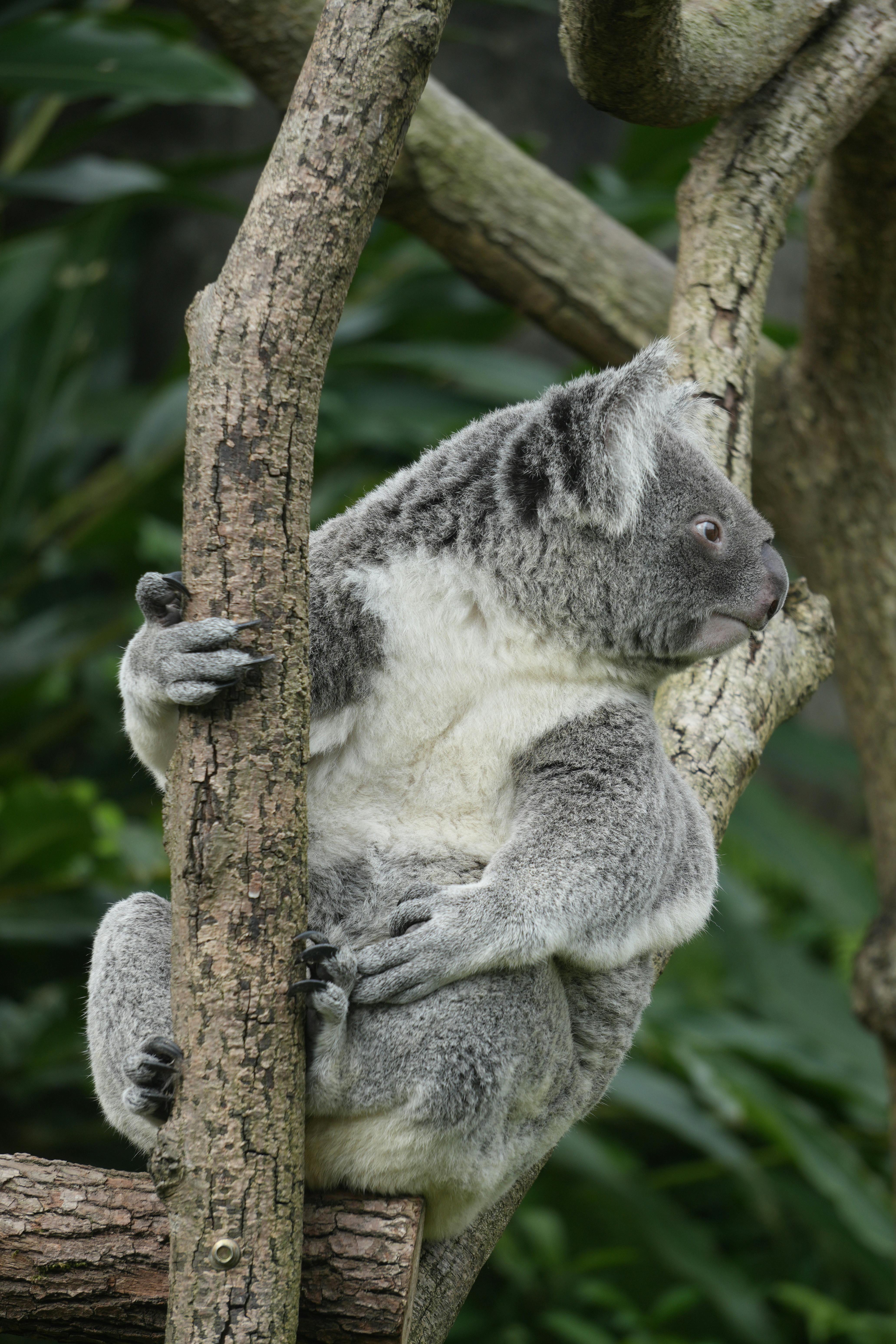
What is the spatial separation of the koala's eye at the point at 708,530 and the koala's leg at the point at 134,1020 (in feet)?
3.09

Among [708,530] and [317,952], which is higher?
[708,530]

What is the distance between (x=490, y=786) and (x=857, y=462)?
1.73m

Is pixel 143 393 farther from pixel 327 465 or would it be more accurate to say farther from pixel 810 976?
pixel 810 976

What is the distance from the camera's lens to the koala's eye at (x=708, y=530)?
1.78 m

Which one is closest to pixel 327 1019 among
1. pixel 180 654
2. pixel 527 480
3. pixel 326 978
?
pixel 326 978

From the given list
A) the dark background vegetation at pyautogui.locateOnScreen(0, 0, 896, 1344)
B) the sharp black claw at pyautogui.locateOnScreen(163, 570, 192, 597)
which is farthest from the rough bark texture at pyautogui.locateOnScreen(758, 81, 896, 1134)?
the sharp black claw at pyautogui.locateOnScreen(163, 570, 192, 597)

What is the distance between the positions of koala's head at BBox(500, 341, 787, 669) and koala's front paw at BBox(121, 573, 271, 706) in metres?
0.54

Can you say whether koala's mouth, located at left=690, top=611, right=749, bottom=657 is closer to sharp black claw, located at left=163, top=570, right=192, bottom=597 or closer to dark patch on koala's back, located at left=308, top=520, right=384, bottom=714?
dark patch on koala's back, located at left=308, top=520, right=384, bottom=714

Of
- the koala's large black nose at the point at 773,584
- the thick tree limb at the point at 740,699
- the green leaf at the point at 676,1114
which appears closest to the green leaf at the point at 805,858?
the green leaf at the point at 676,1114

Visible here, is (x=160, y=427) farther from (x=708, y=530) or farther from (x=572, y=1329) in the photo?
(x=572, y=1329)

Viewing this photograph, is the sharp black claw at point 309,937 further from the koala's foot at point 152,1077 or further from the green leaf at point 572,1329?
the green leaf at point 572,1329

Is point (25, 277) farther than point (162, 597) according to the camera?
Yes

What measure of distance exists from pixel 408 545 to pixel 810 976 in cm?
323

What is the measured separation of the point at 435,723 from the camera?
169 centimetres
